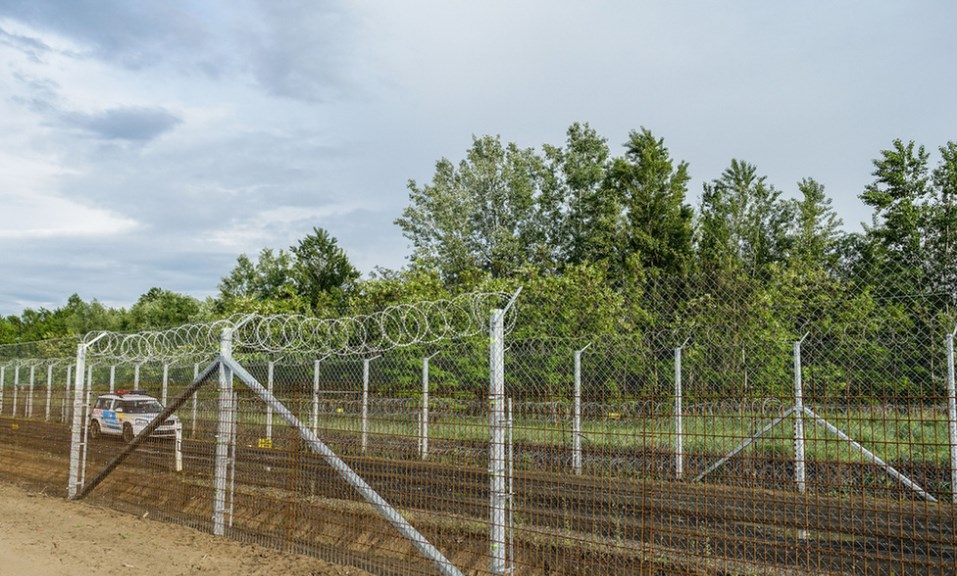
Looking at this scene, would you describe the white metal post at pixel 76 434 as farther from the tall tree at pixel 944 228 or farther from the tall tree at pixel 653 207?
the tall tree at pixel 653 207

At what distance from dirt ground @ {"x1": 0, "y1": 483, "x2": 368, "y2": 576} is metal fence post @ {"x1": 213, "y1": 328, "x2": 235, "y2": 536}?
224 millimetres

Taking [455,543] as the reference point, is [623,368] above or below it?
above

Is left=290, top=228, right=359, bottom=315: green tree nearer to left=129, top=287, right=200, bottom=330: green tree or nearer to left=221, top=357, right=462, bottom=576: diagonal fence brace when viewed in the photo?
left=129, top=287, right=200, bottom=330: green tree

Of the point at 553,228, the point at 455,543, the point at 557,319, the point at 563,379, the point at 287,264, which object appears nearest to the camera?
the point at 455,543

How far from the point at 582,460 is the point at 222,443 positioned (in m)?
3.77

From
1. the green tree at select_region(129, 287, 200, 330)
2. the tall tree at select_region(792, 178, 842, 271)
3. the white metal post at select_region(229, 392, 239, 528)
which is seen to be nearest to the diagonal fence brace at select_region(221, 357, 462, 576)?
the white metal post at select_region(229, 392, 239, 528)

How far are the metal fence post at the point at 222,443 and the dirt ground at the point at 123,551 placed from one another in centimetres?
22

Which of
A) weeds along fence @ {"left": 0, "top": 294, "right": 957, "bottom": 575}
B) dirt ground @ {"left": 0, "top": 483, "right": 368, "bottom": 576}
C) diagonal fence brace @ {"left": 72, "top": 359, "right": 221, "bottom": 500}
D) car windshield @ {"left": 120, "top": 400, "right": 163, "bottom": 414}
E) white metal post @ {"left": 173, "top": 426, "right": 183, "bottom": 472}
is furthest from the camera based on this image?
car windshield @ {"left": 120, "top": 400, "right": 163, "bottom": 414}

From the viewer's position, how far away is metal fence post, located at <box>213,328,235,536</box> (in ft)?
25.0

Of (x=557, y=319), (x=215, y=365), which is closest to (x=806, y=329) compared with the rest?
(x=557, y=319)

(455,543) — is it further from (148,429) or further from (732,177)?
(732,177)

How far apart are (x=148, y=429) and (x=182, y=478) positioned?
74 cm

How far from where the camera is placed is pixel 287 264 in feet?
146

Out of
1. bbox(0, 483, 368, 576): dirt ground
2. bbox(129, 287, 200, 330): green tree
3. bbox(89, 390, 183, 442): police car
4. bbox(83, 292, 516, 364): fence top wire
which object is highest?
bbox(129, 287, 200, 330): green tree
